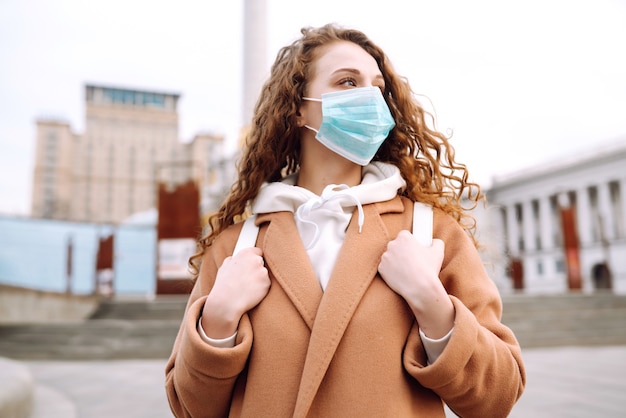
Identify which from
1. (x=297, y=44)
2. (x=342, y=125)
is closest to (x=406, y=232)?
(x=342, y=125)

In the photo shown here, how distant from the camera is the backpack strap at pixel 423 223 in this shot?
1.48 metres

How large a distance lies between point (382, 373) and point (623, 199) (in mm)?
46079

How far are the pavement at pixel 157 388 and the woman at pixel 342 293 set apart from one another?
122 inches

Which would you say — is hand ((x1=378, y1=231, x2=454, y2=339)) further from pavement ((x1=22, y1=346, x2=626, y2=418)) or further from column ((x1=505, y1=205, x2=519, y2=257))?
column ((x1=505, y1=205, x2=519, y2=257))

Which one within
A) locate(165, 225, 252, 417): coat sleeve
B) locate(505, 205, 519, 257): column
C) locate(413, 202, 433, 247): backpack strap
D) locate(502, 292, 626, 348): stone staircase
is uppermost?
locate(413, 202, 433, 247): backpack strap

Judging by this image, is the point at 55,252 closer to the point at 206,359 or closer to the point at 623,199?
the point at 206,359

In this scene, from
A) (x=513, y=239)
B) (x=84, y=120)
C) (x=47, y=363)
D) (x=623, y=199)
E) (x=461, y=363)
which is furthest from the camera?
(x=84, y=120)

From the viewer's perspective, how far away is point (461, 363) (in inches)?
48.3

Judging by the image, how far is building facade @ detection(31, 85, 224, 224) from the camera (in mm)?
84188

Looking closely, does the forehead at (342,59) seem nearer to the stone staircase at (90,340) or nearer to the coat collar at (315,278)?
the coat collar at (315,278)

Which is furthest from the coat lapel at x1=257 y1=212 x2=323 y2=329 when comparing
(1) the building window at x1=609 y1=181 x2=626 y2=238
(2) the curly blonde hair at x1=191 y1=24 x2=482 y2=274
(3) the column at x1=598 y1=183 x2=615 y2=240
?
(1) the building window at x1=609 y1=181 x2=626 y2=238

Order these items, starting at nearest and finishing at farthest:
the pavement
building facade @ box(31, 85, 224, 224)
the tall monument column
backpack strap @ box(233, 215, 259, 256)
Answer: backpack strap @ box(233, 215, 259, 256) → the pavement → the tall monument column → building facade @ box(31, 85, 224, 224)

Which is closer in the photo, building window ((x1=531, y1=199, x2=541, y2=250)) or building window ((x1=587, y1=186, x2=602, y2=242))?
building window ((x1=587, y1=186, x2=602, y2=242))

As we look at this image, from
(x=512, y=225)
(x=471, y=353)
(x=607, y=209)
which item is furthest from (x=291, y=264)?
(x=512, y=225)
